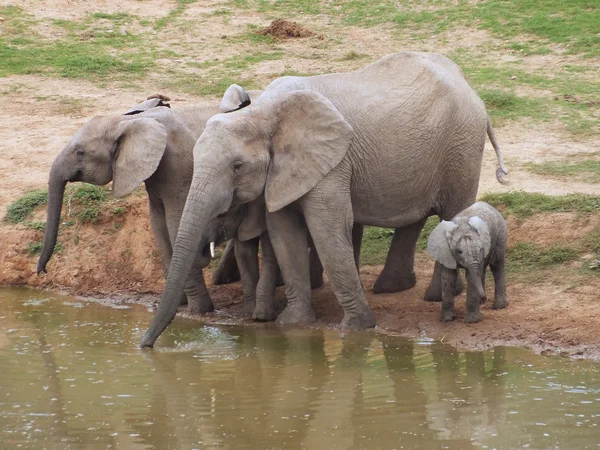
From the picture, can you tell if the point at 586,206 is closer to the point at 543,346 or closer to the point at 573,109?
the point at 543,346

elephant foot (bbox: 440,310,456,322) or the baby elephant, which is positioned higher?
the baby elephant

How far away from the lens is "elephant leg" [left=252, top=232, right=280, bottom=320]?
9.46 m


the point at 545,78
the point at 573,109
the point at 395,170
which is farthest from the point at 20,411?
the point at 545,78

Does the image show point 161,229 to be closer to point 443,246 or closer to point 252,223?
point 252,223

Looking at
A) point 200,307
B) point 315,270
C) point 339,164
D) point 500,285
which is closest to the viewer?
point 339,164

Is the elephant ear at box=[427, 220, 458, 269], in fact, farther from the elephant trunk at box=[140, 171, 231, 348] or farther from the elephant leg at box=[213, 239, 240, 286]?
the elephant leg at box=[213, 239, 240, 286]

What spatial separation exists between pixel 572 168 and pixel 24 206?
16.6 feet

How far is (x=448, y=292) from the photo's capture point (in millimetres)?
8914

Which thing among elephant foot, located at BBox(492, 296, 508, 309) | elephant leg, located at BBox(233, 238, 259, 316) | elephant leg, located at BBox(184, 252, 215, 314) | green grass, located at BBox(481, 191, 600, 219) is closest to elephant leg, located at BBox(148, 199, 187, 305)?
elephant leg, located at BBox(184, 252, 215, 314)

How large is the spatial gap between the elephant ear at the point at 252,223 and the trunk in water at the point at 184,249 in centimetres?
78

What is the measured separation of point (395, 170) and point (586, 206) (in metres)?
2.00

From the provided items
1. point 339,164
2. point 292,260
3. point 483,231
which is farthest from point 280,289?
point 483,231

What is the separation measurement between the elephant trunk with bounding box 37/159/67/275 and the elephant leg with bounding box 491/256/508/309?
3.36 meters

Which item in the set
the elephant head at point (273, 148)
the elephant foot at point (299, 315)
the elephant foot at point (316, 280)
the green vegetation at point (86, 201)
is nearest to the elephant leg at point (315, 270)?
the elephant foot at point (316, 280)
